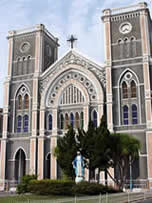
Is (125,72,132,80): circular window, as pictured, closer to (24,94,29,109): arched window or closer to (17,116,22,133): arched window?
(24,94,29,109): arched window

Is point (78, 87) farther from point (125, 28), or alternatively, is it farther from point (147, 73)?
point (125, 28)

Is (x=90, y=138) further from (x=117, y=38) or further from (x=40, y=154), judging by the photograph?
(x=117, y=38)

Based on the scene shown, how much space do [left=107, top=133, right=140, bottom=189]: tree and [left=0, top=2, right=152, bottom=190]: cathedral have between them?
3.12m

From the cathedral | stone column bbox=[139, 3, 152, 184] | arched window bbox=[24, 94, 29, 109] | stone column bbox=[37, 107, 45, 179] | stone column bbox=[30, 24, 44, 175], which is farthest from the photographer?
arched window bbox=[24, 94, 29, 109]

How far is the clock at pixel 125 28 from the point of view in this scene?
43875 millimetres

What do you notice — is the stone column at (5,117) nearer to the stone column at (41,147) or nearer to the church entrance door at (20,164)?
the church entrance door at (20,164)

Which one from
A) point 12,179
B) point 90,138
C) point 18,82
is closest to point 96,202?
point 90,138

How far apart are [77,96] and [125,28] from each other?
1147 cm

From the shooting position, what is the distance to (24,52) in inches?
1957

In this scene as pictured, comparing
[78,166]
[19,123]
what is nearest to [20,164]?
[19,123]

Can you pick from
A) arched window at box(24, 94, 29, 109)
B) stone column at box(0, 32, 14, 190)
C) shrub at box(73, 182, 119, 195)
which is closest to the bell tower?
arched window at box(24, 94, 29, 109)

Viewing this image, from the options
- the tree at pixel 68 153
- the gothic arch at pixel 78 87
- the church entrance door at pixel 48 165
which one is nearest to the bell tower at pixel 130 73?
the gothic arch at pixel 78 87

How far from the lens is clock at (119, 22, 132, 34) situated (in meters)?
43.9

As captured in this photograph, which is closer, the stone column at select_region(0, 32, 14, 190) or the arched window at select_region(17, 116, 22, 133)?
the stone column at select_region(0, 32, 14, 190)
